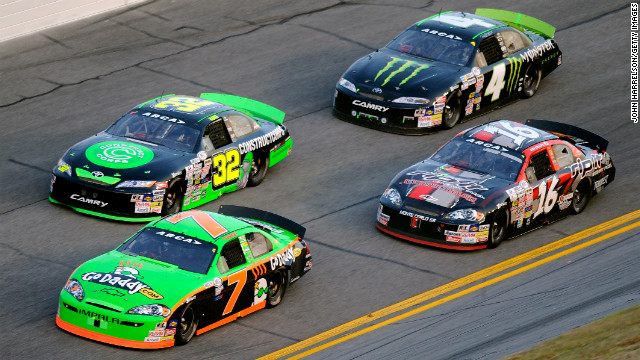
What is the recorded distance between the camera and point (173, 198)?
62.2 ft

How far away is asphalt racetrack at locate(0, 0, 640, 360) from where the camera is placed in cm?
1580

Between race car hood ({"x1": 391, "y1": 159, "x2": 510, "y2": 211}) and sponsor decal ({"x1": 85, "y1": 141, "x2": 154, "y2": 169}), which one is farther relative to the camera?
sponsor decal ({"x1": 85, "y1": 141, "x2": 154, "y2": 169})

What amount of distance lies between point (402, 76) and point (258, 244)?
7.25 metres

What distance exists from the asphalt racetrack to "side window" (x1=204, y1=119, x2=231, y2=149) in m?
0.86

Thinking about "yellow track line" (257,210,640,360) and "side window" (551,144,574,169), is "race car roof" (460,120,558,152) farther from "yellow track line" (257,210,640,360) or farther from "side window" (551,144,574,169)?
"yellow track line" (257,210,640,360)

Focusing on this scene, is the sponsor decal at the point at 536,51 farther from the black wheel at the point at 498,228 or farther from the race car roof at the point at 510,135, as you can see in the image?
the black wheel at the point at 498,228

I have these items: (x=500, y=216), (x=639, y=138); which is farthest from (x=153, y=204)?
(x=639, y=138)

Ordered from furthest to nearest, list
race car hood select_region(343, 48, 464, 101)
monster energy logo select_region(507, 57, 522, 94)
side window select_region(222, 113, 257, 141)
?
monster energy logo select_region(507, 57, 522, 94)
race car hood select_region(343, 48, 464, 101)
side window select_region(222, 113, 257, 141)

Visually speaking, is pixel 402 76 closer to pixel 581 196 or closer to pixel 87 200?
pixel 581 196

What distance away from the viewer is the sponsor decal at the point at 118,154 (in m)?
18.7

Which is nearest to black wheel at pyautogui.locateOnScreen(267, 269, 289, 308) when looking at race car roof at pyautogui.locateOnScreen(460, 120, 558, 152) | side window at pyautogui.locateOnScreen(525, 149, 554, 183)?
side window at pyautogui.locateOnScreen(525, 149, 554, 183)

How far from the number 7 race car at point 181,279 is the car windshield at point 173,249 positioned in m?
0.01

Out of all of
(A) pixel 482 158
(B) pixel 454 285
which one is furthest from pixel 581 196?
(B) pixel 454 285

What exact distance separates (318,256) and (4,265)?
4263mm
